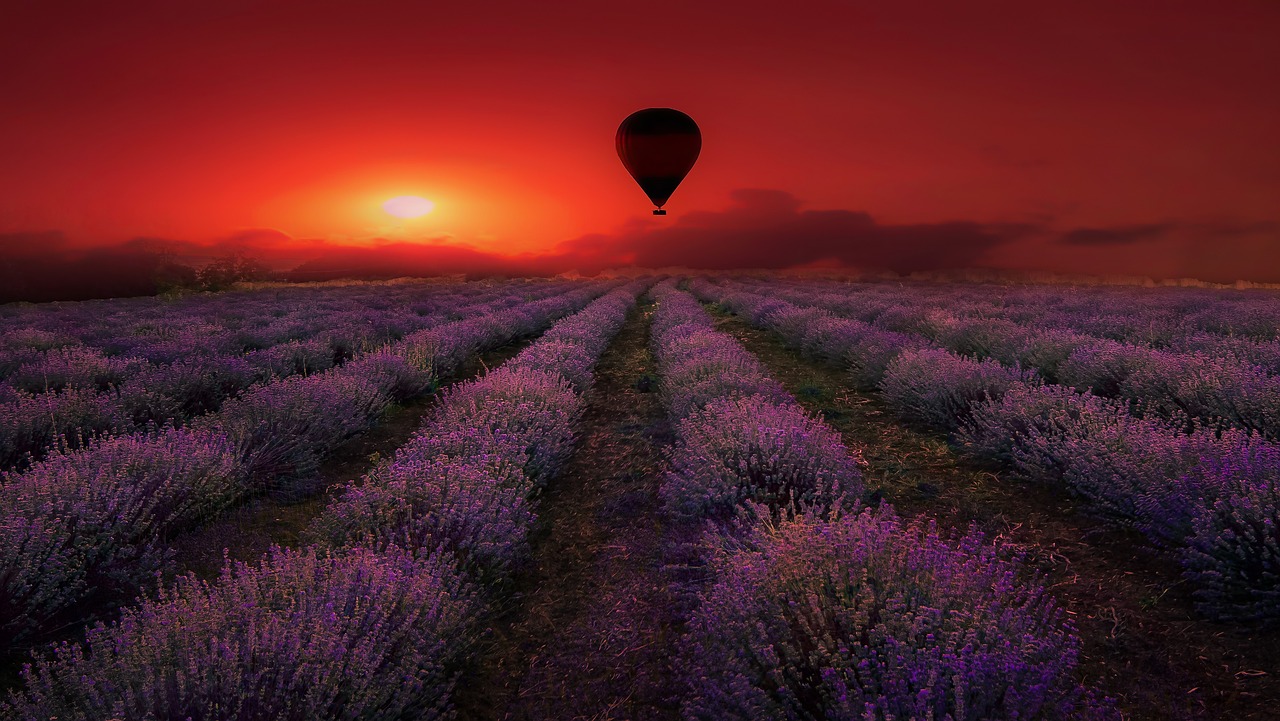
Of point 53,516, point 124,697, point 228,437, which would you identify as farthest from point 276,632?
point 228,437

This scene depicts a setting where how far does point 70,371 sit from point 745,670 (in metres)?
7.81

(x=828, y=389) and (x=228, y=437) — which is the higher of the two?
(x=228, y=437)

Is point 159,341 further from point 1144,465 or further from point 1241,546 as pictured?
point 1241,546

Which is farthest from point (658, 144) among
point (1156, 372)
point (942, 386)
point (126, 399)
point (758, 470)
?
point (758, 470)

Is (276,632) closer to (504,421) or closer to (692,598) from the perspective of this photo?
(692,598)

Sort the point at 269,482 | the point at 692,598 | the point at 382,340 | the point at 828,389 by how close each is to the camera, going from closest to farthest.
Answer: the point at 692,598 < the point at 269,482 < the point at 828,389 < the point at 382,340

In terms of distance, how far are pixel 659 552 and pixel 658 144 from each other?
974 cm

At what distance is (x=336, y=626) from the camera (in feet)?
A: 6.37

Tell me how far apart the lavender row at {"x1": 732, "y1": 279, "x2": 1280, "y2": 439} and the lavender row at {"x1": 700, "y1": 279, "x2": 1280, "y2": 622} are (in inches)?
8.2

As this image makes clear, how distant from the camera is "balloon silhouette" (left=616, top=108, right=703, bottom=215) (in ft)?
37.2

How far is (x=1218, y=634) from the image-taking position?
2.29 meters

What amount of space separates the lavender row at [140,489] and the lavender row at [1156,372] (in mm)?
5824

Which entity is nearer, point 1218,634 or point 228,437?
point 1218,634

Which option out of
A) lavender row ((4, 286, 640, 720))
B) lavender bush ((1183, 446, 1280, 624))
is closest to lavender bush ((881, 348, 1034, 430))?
lavender bush ((1183, 446, 1280, 624))
